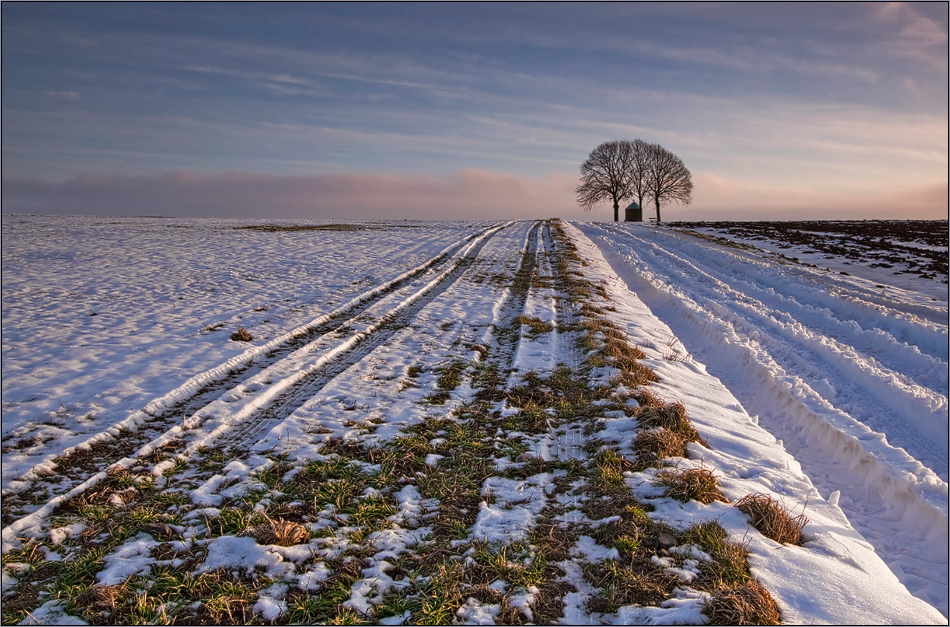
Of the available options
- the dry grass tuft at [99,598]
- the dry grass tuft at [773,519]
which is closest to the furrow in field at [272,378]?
the dry grass tuft at [99,598]

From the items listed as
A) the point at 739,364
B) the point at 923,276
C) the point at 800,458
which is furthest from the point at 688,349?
the point at 923,276

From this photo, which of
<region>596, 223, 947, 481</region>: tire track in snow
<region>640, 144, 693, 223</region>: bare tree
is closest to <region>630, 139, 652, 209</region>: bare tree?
<region>640, 144, 693, 223</region>: bare tree

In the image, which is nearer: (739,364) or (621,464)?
(621,464)

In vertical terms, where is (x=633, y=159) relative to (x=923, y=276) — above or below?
above

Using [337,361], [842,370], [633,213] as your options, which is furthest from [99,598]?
[633,213]

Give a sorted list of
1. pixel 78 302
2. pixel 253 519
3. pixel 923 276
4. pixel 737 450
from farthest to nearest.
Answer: pixel 923 276 < pixel 78 302 < pixel 737 450 < pixel 253 519

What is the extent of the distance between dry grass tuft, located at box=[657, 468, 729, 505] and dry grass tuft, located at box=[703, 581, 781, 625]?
102cm

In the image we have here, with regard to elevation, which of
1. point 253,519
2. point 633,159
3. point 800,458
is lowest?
point 800,458

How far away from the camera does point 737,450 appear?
501 centimetres

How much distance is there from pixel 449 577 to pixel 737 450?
3343 mm

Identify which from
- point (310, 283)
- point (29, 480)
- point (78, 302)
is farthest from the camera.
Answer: point (310, 283)

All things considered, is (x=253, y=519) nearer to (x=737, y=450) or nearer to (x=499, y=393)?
(x=499, y=393)

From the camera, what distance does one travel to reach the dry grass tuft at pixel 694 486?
3.96 metres

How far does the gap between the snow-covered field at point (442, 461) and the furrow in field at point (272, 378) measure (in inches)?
1.5
